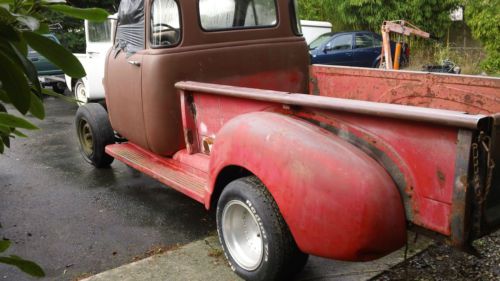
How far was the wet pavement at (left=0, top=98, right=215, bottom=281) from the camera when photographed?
364 centimetres

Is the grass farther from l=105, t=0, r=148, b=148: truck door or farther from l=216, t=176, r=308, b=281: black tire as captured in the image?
l=216, t=176, r=308, b=281: black tire

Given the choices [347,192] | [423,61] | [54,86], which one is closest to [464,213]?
[347,192]

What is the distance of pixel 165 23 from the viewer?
429 centimetres

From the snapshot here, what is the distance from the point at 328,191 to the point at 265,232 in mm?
582

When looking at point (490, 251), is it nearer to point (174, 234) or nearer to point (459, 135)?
point (459, 135)

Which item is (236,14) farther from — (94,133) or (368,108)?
(368,108)

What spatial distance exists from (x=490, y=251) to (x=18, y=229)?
3.80 m

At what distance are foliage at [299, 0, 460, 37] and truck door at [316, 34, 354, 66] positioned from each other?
9.90ft

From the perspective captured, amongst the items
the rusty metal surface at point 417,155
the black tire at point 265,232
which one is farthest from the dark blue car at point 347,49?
the rusty metal surface at point 417,155

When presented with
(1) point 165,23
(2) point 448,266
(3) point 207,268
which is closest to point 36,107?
(3) point 207,268

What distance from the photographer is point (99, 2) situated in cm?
1647

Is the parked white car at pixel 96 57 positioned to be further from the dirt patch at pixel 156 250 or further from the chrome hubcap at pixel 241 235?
the chrome hubcap at pixel 241 235

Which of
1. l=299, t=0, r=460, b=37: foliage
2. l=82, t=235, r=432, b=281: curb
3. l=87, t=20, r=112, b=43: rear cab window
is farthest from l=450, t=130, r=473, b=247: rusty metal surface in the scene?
l=299, t=0, r=460, b=37: foliage

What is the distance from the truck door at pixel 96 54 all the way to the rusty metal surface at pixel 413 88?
6184 mm
